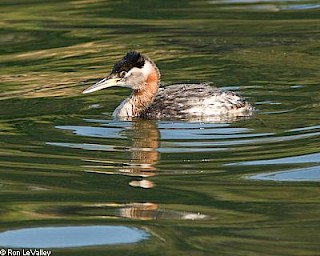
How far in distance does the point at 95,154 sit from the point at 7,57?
6850 mm

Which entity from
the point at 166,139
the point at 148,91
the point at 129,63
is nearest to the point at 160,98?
the point at 148,91

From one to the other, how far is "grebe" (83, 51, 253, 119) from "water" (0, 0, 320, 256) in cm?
24

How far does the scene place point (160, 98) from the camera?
492 inches

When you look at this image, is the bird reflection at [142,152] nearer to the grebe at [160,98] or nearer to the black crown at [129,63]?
the grebe at [160,98]

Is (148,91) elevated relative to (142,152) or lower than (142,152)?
elevated

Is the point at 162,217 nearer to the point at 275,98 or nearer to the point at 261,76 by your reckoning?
the point at 275,98

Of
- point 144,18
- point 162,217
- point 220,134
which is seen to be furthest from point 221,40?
point 162,217

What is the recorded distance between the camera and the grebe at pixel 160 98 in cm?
1220

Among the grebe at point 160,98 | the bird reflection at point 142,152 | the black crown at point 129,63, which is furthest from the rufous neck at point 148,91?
the bird reflection at point 142,152

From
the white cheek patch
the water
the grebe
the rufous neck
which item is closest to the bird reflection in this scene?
the water

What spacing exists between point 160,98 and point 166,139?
1.65 m

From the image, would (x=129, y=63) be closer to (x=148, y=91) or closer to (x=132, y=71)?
(x=132, y=71)

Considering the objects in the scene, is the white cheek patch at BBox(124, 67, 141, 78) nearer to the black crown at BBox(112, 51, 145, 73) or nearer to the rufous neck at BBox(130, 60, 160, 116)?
the black crown at BBox(112, 51, 145, 73)

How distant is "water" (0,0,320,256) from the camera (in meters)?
7.50
